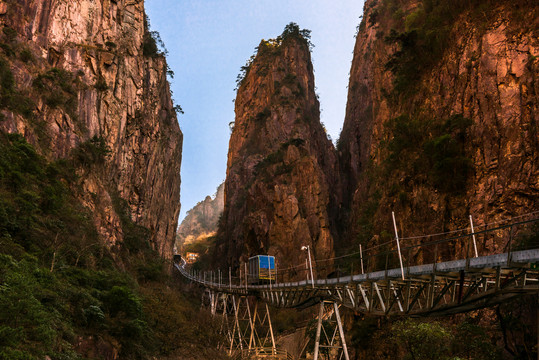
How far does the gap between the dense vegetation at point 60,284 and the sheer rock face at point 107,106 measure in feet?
8.43

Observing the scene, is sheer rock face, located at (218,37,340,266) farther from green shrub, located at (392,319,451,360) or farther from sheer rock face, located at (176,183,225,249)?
sheer rock face, located at (176,183,225,249)

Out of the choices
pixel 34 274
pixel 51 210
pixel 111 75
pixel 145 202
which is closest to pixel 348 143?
pixel 145 202

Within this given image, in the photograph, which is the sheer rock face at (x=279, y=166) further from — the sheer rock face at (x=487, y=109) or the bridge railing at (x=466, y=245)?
the bridge railing at (x=466, y=245)

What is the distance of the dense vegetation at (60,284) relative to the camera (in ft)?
34.6

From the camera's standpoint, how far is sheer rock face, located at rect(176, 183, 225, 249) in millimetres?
169375

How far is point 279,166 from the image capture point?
62438mm

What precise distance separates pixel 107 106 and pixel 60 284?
28.8 metres

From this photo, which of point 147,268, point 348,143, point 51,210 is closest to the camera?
point 51,210

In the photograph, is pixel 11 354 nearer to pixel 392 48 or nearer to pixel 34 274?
pixel 34 274

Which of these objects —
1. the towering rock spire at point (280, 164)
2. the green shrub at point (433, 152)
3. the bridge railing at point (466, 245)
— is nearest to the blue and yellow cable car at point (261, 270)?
the towering rock spire at point (280, 164)

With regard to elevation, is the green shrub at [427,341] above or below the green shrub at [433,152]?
below

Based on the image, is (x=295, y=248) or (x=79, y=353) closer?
(x=79, y=353)

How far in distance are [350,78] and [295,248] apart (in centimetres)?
4248

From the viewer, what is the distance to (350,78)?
81.5 metres
